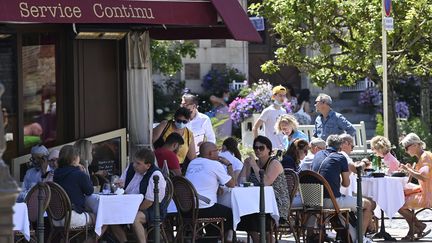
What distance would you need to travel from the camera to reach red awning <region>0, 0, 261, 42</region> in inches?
516

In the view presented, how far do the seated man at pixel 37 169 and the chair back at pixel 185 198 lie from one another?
1.39 metres

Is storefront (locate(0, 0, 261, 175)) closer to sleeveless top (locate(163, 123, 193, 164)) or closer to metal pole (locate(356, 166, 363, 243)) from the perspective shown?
sleeveless top (locate(163, 123, 193, 164))

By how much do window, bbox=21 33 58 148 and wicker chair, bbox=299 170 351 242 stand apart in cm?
331

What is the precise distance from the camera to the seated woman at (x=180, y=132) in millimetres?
15758

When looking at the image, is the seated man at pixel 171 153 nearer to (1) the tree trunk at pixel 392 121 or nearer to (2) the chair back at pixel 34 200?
(2) the chair back at pixel 34 200

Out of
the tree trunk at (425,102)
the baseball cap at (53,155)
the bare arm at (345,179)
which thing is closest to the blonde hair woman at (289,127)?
the bare arm at (345,179)

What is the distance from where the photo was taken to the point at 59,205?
493 inches

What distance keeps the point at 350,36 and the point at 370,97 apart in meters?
6.82

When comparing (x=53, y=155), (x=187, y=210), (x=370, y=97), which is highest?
(x=370, y=97)

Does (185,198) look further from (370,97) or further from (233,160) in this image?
(370,97)

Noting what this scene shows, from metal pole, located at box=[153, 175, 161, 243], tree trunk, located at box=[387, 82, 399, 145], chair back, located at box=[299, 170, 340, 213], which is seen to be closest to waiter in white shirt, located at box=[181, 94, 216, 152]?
chair back, located at box=[299, 170, 340, 213]

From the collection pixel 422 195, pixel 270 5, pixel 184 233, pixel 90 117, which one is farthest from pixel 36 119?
pixel 270 5

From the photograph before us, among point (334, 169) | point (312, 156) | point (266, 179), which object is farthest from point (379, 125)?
point (266, 179)

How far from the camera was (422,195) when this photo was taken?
1602 centimetres
